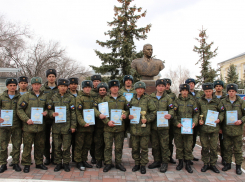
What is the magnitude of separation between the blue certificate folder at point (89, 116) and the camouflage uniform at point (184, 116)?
1947 mm

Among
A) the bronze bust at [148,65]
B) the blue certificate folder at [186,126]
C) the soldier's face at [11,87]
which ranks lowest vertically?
the blue certificate folder at [186,126]

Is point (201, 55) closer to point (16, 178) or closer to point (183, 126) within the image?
point (183, 126)

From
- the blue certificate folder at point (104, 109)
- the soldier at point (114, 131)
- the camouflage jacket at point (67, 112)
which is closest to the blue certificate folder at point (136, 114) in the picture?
the soldier at point (114, 131)

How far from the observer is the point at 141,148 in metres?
4.47

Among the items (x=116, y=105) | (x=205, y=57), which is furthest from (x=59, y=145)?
(x=205, y=57)

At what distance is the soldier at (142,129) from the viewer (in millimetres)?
4398

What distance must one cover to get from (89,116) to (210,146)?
2.96 m

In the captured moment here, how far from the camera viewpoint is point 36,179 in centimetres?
407

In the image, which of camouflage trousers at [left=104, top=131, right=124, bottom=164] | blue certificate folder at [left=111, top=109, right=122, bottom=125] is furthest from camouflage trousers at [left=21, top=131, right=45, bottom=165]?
blue certificate folder at [left=111, top=109, right=122, bottom=125]

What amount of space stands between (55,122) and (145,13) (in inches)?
486

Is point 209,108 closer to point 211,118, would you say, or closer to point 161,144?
point 211,118

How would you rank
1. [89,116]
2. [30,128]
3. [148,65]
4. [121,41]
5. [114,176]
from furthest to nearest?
[121,41], [148,65], [89,116], [30,128], [114,176]

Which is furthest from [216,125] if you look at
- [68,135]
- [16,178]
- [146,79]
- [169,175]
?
[16,178]

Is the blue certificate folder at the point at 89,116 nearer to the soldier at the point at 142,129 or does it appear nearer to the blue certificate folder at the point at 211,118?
the soldier at the point at 142,129
